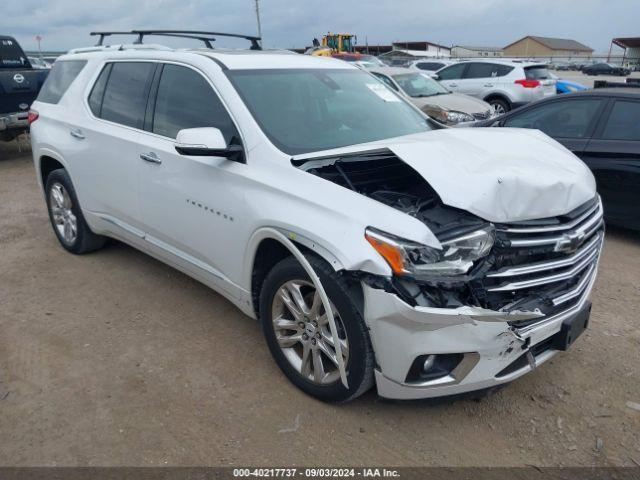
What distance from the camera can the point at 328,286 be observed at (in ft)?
8.58

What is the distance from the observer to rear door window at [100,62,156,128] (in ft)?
13.3

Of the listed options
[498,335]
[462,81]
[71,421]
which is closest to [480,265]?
[498,335]

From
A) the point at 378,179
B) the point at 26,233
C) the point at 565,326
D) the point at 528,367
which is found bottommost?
the point at 26,233

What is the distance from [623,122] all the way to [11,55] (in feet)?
35.7

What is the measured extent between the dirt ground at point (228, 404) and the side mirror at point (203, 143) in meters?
1.31

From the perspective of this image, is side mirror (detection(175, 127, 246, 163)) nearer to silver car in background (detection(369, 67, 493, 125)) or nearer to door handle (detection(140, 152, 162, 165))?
door handle (detection(140, 152, 162, 165))

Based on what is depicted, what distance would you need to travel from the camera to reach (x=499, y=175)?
105 inches

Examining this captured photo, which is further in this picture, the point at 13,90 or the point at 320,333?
the point at 13,90

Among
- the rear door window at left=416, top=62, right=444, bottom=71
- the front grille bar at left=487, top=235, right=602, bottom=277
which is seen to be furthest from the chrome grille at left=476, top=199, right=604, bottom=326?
the rear door window at left=416, top=62, right=444, bottom=71

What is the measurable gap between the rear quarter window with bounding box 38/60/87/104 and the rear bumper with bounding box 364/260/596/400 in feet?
12.7

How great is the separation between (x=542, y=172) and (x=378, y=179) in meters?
0.86

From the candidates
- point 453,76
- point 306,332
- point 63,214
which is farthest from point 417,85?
point 306,332

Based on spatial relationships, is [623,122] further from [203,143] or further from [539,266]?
[203,143]

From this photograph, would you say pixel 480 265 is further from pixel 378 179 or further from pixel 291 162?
pixel 291 162
